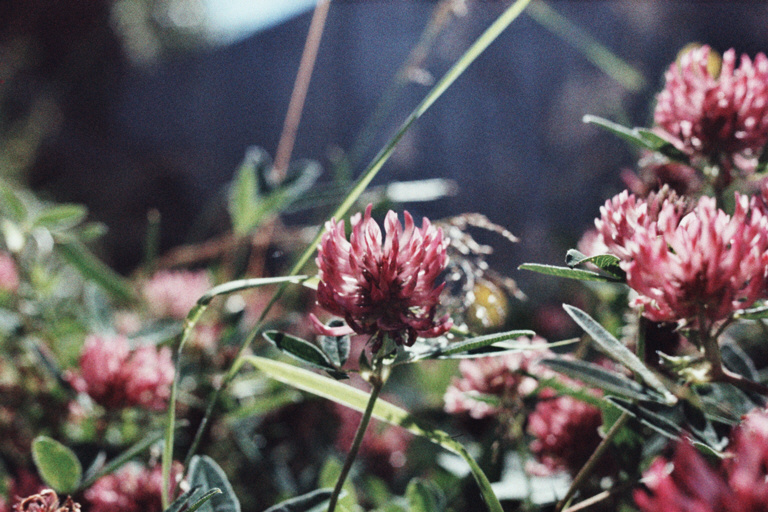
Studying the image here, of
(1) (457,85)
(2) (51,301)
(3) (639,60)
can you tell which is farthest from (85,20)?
(2) (51,301)

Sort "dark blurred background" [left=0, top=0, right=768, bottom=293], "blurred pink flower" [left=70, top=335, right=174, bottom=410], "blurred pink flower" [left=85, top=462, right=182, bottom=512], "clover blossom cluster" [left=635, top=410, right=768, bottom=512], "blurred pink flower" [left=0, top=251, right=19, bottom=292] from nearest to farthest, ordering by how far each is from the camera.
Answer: "clover blossom cluster" [left=635, top=410, right=768, bottom=512], "blurred pink flower" [left=85, top=462, right=182, bottom=512], "blurred pink flower" [left=70, top=335, right=174, bottom=410], "blurred pink flower" [left=0, top=251, right=19, bottom=292], "dark blurred background" [left=0, top=0, right=768, bottom=293]

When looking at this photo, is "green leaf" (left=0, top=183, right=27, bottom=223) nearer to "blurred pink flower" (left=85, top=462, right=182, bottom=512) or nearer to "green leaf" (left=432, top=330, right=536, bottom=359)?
"blurred pink flower" (left=85, top=462, right=182, bottom=512)

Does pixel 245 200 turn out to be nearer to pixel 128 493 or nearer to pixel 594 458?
pixel 128 493

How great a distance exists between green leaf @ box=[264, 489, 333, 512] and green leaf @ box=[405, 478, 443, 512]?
2.2 inches

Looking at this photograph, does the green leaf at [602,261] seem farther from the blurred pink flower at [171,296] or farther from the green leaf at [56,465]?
the blurred pink flower at [171,296]

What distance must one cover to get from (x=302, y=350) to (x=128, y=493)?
19 centimetres

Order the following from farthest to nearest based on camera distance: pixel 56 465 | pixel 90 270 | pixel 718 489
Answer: pixel 90 270 → pixel 56 465 → pixel 718 489

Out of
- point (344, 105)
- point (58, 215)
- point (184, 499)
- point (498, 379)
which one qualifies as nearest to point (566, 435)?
point (498, 379)

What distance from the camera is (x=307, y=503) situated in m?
0.35

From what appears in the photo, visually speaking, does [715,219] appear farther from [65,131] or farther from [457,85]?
[65,131]

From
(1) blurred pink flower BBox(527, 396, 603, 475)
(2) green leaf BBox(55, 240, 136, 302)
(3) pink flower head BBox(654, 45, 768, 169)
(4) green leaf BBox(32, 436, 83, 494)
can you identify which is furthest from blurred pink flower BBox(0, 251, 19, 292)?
(3) pink flower head BBox(654, 45, 768, 169)

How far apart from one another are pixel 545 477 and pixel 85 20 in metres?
4.22

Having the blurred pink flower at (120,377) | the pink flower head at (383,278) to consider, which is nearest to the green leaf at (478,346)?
the pink flower head at (383,278)

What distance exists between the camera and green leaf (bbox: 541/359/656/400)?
11.2 inches
